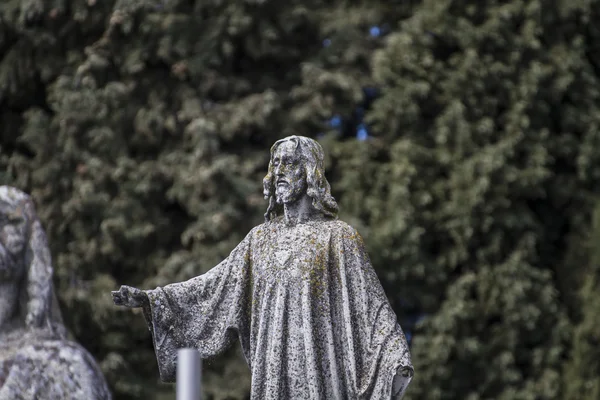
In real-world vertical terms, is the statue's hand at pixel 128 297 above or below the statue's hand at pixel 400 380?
above

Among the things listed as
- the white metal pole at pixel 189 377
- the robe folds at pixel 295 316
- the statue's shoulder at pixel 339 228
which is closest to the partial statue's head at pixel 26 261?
the robe folds at pixel 295 316

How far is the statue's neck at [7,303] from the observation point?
1191 cm

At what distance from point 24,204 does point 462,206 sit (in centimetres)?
538

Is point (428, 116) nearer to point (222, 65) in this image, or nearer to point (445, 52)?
point (445, 52)

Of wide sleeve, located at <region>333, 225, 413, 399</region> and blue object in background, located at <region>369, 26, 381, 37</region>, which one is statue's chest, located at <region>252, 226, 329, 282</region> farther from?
blue object in background, located at <region>369, 26, 381, 37</region>

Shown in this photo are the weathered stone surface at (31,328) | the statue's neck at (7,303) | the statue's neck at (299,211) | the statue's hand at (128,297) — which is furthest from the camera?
the statue's neck at (7,303)

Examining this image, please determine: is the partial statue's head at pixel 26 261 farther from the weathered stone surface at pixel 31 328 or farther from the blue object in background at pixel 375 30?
the blue object in background at pixel 375 30

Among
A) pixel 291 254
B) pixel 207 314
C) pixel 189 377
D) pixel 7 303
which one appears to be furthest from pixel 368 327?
pixel 7 303

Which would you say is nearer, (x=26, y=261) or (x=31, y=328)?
(x=31, y=328)

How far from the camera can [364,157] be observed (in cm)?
1636

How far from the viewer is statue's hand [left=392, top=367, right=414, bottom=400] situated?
25.7 feet

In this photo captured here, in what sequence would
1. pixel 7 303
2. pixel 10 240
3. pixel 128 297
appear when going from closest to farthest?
pixel 128 297
pixel 7 303
pixel 10 240

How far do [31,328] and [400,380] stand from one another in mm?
4724

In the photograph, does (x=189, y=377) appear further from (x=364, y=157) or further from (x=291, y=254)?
(x=364, y=157)
